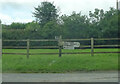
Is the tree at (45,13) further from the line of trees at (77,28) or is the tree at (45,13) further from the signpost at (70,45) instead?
the signpost at (70,45)

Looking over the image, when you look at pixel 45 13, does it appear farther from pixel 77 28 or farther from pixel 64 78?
pixel 64 78

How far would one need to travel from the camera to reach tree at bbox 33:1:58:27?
41.3 m

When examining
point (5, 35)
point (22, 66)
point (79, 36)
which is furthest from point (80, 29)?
point (22, 66)

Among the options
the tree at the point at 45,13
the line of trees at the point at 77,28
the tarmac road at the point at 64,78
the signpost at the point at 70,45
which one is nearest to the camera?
the tarmac road at the point at 64,78

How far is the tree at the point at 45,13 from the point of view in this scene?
4131 cm

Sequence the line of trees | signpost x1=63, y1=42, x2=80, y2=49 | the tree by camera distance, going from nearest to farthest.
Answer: signpost x1=63, y1=42, x2=80, y2=49 < the line of trees < the tree

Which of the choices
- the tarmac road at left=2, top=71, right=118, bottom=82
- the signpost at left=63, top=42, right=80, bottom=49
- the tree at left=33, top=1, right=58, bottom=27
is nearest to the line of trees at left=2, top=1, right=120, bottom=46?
the tree at left=33, top=1, right=58, bottom=27

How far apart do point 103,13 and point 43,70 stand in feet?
96.7

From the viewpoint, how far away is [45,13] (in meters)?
43.2

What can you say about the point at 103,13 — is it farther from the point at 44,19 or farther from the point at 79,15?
the point at 44,19

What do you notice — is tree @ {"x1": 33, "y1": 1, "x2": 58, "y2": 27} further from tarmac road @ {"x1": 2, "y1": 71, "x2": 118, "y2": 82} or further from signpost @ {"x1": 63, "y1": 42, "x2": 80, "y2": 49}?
tarmac road @ {"x1": 2, "y1": 71, "x2": 118, "y2": 82}

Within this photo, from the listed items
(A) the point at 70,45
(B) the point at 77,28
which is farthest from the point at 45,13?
(A) the point at 70,45

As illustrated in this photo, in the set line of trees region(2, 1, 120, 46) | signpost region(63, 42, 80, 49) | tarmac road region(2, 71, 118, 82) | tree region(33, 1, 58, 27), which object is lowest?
tarmac road region(2, 71, 118, 82)

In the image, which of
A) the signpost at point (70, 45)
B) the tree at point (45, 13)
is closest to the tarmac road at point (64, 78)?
the signpost at point (70, 45)
